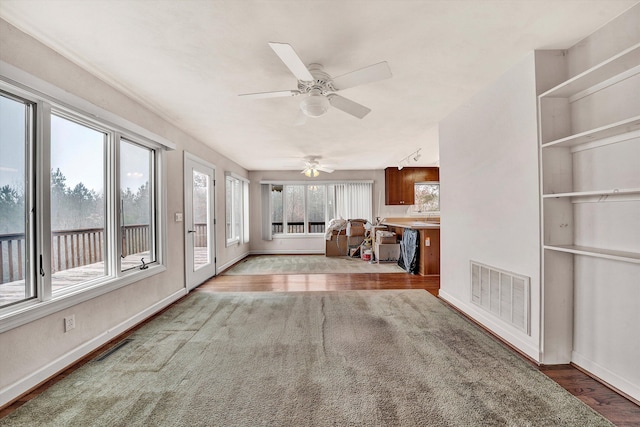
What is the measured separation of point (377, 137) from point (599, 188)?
3022mm

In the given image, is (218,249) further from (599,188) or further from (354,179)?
(599,188)

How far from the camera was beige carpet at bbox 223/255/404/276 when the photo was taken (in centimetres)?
536

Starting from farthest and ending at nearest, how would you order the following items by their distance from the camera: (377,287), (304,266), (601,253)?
1. (304,266)
2. (377,287)
3. (601,253)

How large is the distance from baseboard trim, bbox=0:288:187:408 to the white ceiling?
7.41ft

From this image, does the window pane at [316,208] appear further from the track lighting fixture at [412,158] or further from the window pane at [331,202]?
the track lighting fixture at [412,158]

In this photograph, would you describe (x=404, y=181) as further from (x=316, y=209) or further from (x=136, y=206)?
(x=136, y=206)

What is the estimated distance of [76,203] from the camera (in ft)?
7.67

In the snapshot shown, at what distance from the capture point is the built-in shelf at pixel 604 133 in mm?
1486

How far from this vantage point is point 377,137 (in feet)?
14.7

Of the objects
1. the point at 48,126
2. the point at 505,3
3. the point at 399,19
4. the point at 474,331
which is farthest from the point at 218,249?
the point at 505,3

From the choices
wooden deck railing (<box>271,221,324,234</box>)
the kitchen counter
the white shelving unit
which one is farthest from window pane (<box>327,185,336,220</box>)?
the white shelving unit

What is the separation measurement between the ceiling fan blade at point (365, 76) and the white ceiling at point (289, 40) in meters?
0.22

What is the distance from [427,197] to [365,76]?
6.40 metres

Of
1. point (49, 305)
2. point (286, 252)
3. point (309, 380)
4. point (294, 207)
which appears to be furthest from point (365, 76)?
point (286, 252)
